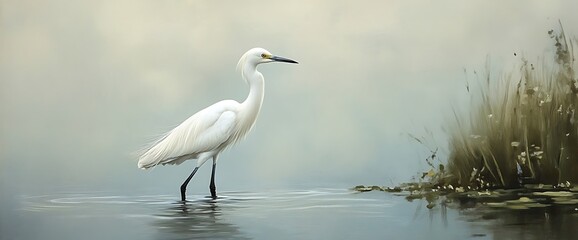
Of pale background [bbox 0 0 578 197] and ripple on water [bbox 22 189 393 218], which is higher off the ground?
pale background [bbox 0 0 578 197]

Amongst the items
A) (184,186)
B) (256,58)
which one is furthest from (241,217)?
(256,58)

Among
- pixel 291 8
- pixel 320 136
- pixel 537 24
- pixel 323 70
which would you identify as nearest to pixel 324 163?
pixel 320 136

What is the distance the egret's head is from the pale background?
2 centimetres

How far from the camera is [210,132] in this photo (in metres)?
2.31

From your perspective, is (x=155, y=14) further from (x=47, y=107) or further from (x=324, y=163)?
(x=324, y=163)

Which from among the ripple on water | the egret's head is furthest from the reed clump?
the egret's head

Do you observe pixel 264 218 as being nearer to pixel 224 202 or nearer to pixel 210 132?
pixel 224 202

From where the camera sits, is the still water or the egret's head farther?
the egret's head

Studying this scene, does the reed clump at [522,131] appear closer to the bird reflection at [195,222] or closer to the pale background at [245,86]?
the pale background at [245,86]

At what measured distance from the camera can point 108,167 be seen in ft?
7.59

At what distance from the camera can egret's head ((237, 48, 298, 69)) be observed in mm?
2324

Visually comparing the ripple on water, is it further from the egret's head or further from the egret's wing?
the egret's head

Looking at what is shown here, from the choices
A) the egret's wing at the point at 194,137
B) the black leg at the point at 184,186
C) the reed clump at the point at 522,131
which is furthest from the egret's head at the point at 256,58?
the reed clump at the point at 522,131

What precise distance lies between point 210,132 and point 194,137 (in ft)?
0.18
